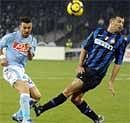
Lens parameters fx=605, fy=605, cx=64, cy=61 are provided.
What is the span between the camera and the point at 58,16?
45.8 meters

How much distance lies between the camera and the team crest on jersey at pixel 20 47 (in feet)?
36.6

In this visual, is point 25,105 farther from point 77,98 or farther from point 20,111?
point 77,98

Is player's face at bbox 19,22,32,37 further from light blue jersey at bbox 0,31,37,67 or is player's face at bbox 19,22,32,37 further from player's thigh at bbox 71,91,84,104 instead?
player's thigh at bbox 71,91,84,104

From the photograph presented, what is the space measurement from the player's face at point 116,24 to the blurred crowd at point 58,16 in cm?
3381

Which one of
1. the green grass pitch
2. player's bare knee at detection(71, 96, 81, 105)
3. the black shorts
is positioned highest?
the black shorts

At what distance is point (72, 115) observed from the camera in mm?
13062

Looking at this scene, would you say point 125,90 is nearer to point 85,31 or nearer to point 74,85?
point 74,85

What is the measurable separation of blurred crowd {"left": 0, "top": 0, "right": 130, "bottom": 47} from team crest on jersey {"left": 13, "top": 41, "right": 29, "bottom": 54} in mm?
33709

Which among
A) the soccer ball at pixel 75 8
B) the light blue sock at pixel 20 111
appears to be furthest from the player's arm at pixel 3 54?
the soccer ball at pixel 75 8

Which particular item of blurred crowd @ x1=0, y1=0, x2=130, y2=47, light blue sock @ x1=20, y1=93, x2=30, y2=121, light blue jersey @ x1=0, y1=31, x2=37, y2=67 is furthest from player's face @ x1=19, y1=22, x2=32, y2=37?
blurred crowd @ x1=0, y1=0, x2=130, y2=47

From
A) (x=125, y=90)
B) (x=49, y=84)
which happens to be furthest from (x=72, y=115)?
(x=49, y=84)

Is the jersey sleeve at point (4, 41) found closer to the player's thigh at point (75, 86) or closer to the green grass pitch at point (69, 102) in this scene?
the player's thigh at point (75, 86)

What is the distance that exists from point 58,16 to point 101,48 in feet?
114

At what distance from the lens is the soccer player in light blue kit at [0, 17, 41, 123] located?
10.8 m
